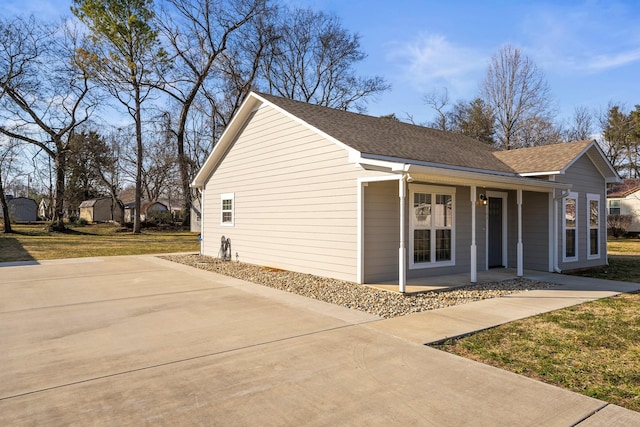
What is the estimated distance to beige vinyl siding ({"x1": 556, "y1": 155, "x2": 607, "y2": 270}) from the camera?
1157 centimetres

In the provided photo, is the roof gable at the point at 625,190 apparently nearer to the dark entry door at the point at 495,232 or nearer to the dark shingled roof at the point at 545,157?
the dark shingled roof at the point at 545,157

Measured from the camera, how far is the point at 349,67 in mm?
30109

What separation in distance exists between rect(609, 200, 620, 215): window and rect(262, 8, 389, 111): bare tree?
18391mm

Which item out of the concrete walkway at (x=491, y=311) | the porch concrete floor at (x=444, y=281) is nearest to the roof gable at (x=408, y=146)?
the porch concrete floor at (x=444, y=281)

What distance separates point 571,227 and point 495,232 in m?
2.35

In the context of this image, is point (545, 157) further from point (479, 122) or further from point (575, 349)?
point (479, 122)

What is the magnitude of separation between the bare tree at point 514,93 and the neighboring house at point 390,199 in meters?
17.4

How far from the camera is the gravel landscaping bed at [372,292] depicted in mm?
6707

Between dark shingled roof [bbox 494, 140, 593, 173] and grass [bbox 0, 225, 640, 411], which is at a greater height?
dark shingled roof [bbox 494, 140, 593, 173]

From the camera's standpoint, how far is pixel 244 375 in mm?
3807

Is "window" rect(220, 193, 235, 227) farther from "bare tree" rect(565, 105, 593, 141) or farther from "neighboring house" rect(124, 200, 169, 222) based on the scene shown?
"bare tree" rect(565, 105, 593, 141)

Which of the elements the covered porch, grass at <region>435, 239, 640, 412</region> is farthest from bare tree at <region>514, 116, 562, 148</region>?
grass at <region>435, 239, 640, 412</region>

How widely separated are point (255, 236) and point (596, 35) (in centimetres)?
1200

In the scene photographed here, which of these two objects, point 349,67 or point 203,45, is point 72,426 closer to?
point 203,45
